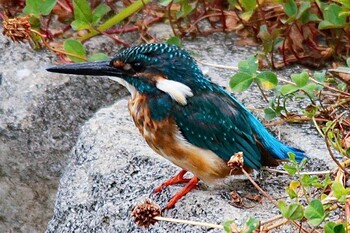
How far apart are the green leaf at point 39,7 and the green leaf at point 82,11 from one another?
4.2 inches

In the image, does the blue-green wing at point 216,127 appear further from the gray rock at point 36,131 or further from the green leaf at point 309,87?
the gray rock at point 36,131

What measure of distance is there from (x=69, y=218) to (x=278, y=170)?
0.80 meters

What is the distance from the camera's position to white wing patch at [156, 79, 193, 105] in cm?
322

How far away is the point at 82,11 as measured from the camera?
438 cm

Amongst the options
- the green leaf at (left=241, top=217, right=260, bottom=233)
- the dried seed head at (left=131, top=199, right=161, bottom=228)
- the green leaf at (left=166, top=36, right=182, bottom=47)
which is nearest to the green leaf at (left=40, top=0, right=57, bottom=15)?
the green leaf at (left=166, top=36, right=182, bottom=47)

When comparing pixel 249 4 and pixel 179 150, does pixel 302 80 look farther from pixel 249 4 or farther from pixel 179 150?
pixel 249 4

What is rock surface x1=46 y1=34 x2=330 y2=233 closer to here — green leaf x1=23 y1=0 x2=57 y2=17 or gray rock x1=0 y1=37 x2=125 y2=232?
gray rock x1=0 y1=37 x2=125 y2=232

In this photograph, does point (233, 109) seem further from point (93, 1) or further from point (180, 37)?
point (93, 1)

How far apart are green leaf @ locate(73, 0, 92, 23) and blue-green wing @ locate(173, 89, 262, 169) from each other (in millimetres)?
1254

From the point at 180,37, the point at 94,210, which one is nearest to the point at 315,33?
the point at 180,37

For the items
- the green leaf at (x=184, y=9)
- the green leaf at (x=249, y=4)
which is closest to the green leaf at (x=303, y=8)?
the green leaf at (x=249, y=4)

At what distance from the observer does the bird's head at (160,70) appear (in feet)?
10.7

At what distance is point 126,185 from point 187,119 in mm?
383

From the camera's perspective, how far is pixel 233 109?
3.31 meters
